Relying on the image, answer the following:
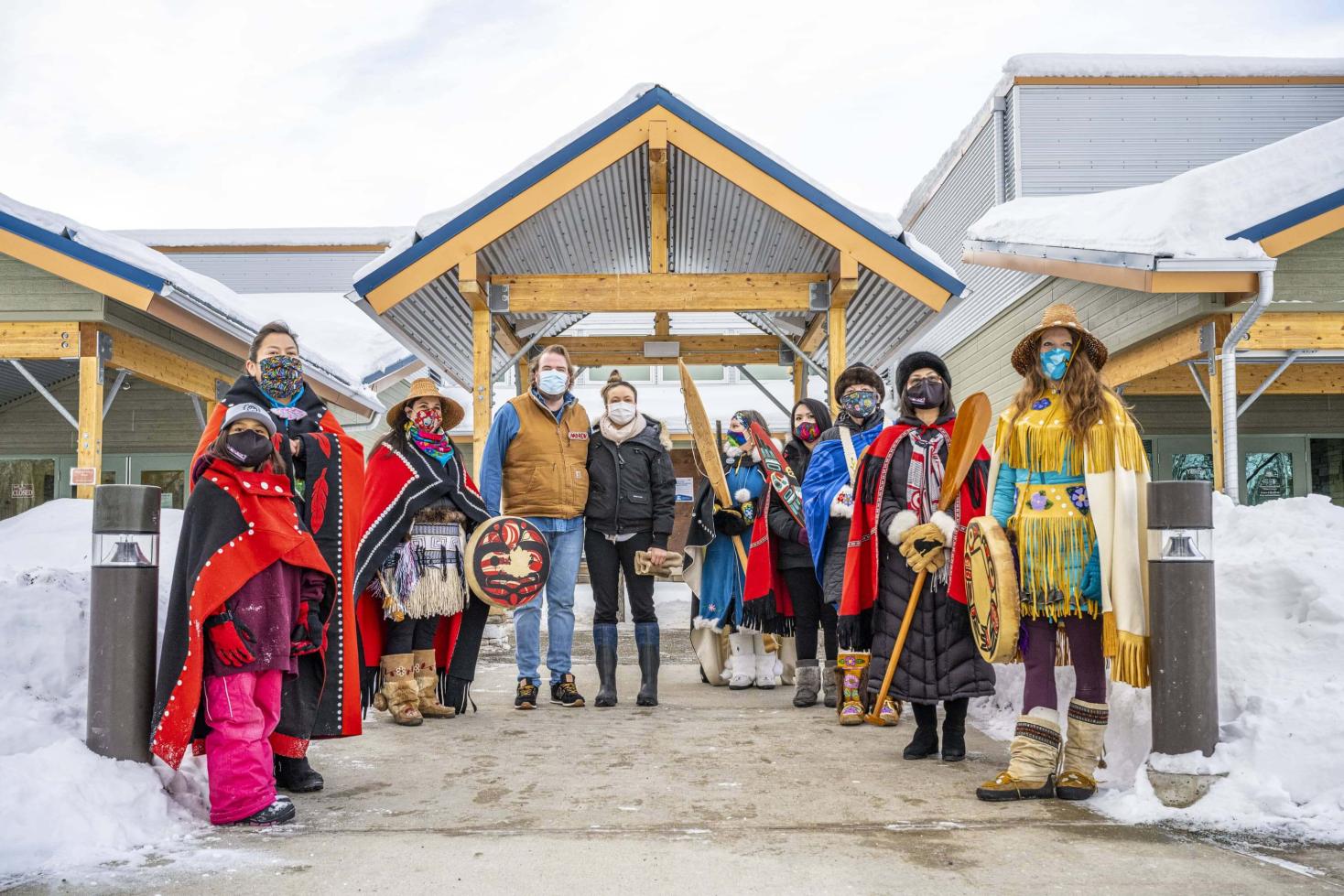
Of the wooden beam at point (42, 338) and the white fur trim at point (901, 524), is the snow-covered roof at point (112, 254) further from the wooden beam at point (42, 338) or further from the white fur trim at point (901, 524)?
the white fur trim at point (901, 524)

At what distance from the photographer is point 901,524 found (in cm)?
Result: 463

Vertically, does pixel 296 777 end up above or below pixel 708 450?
below

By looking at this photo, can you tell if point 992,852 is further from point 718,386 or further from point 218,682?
point 718,386

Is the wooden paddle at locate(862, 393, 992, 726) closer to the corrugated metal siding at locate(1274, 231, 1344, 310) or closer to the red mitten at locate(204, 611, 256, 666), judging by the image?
the red mitten at locate(204, 611, 256, 666)

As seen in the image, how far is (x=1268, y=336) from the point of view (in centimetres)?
1075

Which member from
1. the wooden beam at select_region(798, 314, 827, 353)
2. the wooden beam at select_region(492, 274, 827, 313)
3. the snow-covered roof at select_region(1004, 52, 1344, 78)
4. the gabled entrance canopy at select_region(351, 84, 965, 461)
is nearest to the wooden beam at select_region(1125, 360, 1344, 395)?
the wooden beam at select_region(798, 314, 827, 353)

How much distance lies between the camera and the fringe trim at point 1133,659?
369 cm

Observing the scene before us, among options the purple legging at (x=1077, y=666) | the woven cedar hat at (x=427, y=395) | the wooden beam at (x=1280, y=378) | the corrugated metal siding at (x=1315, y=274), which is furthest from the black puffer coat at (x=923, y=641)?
the wooden beam at (x=1280, y=378)

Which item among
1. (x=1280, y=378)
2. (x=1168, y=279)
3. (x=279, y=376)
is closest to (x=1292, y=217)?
(x=1168, y=279)

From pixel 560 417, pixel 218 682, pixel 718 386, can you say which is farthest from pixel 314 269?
pixel 218 682

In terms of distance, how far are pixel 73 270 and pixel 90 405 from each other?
1.29m

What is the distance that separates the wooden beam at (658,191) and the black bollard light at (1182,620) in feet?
20.7

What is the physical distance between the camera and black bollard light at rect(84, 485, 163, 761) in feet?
11.8

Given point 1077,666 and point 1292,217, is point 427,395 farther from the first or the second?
point 1292,217
